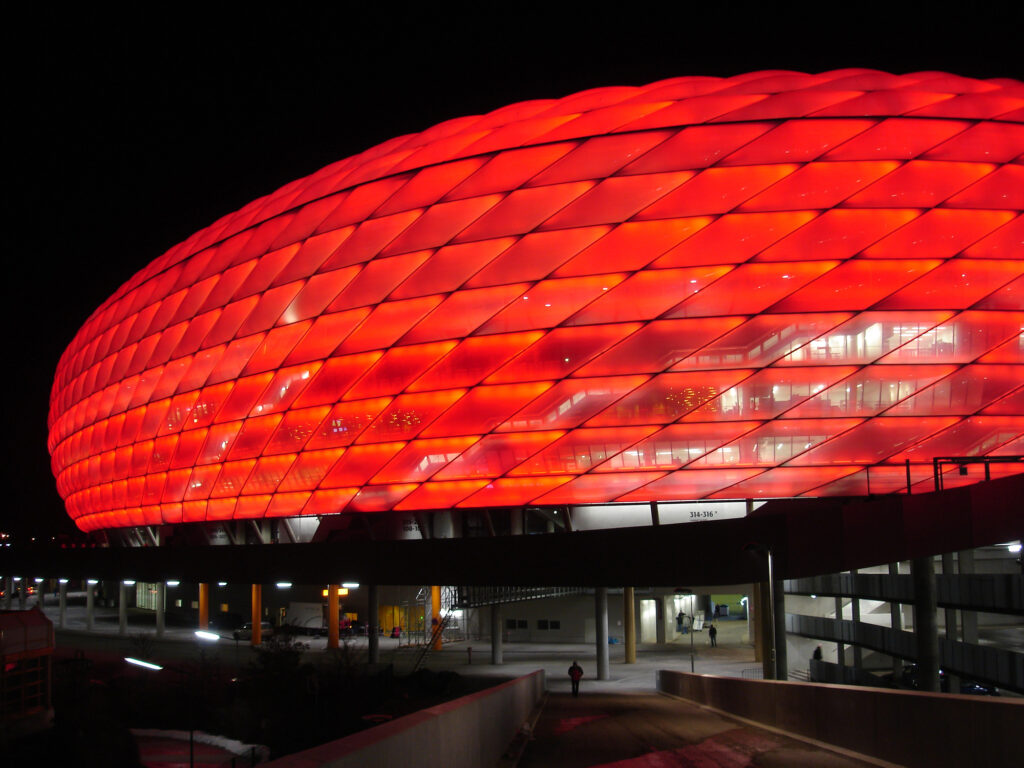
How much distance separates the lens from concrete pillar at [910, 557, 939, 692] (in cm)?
2209

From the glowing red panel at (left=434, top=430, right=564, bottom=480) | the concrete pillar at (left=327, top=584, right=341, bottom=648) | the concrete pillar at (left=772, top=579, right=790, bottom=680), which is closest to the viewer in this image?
the concrete pillar at (left=772, top=579, right=790, bottom=680)

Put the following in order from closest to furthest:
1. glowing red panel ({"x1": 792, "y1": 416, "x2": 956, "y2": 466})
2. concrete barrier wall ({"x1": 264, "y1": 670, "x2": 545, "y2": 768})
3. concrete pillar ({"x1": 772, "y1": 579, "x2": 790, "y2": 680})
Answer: concrete barrier wall ({"x1": 264, "y1": 670, "x2": 545, "y2": 768}) → concrete pillar ({"x1": 772, "y1": 579, "x2": 790, "y2": 680}) → glowing red panel ({"x1": 792, "y1": 416, "x2": 956, "y2": 466})

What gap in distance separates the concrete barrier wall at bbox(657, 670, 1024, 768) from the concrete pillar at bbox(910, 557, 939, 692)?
5217mm

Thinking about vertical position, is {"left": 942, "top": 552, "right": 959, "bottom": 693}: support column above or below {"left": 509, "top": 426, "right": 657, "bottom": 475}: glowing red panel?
below

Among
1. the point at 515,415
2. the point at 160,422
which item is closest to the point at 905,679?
the point at 515,415

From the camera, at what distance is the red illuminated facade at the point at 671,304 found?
25875 millimetres

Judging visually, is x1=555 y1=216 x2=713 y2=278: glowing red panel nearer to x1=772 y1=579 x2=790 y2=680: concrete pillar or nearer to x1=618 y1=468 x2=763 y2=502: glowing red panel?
x1=618 y1=468 x2=763 y2=502: glowing red panel

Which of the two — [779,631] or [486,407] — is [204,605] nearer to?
[486,407]

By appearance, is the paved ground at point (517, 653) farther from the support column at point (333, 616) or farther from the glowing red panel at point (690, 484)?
the glowing red panel at point (690, 484)

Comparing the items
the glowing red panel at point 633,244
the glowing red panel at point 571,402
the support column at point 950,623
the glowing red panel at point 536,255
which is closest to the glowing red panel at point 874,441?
the support column at point 950,623

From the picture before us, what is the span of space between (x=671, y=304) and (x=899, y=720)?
589 inches

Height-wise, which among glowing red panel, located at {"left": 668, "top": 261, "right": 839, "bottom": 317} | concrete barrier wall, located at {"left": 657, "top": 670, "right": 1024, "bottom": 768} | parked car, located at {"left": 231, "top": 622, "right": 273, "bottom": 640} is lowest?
parked car, located at {"left": 231, "top": 622, "right": 273, "bottom": 640}

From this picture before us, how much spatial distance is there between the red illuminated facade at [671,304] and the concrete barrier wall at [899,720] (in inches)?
372

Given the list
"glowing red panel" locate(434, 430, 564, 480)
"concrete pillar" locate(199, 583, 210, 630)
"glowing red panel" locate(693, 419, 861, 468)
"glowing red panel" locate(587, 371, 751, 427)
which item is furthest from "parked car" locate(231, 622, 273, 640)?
"glowing red panel" locate(693, 419, 861, 468)
